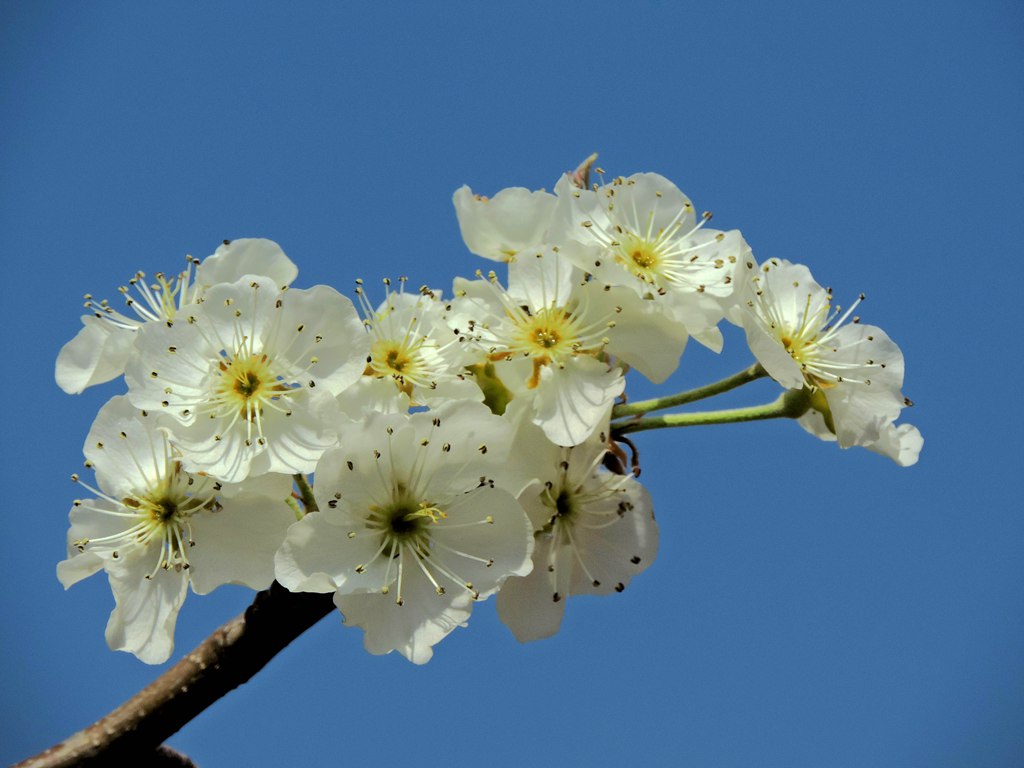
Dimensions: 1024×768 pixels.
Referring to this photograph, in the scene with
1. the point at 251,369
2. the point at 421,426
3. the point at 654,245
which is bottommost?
the point at 421,426

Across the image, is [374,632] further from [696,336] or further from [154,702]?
[696,336]

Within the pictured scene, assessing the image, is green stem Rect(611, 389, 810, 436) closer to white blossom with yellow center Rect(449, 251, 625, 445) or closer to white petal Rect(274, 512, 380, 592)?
white blossom with yellow center Rect(449, 251, 625, 445)

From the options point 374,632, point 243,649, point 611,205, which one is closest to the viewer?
point 374,632

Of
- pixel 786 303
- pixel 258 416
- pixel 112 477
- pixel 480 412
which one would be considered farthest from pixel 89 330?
pixel 786 303

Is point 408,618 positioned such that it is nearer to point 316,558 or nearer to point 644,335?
point 316,558

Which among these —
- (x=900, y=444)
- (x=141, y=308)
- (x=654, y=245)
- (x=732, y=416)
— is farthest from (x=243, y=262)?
(x=900, y=444)

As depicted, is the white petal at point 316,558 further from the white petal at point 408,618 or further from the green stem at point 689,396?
the green stem at point 689,396
